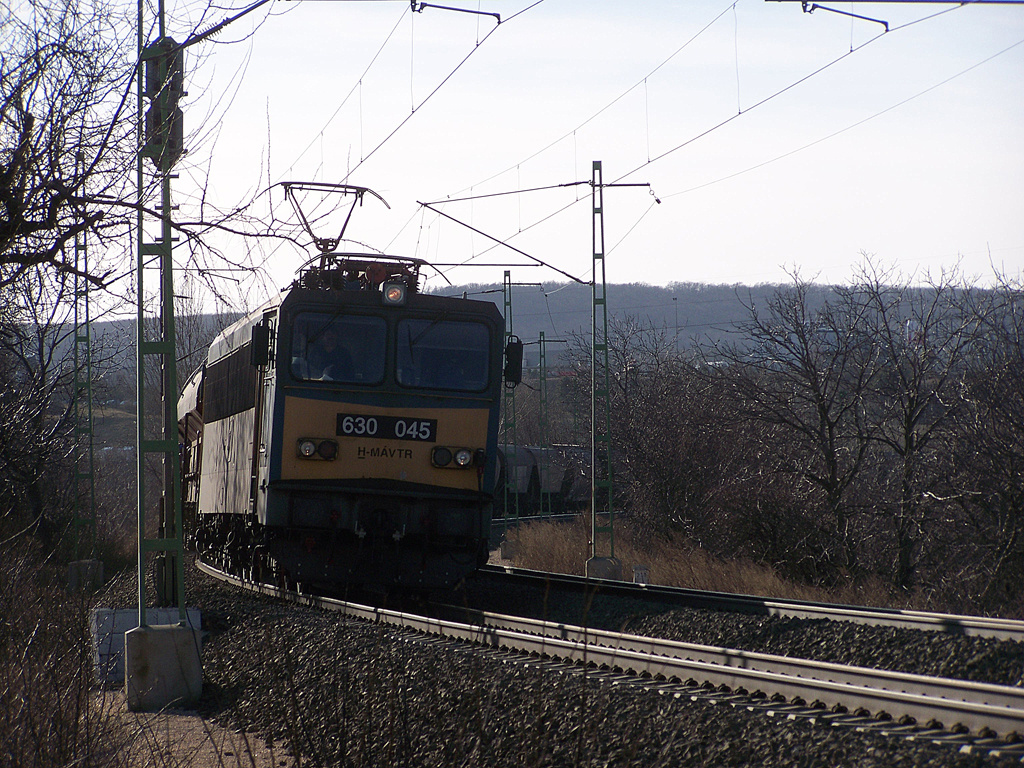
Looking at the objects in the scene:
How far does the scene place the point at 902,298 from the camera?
62.7 feet

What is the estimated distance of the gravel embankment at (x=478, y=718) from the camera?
191 inches

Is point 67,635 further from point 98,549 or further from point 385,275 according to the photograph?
point 98,549

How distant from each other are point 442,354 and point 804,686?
281 inches

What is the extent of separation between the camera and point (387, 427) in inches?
458

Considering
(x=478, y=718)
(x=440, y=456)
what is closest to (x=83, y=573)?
(x=440, y=456)

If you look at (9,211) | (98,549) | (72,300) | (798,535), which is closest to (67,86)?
(9,211)

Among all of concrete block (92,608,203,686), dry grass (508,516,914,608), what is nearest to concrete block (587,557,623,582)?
dry grass (508,516,914,608)

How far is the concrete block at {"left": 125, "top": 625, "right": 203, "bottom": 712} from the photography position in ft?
26.9

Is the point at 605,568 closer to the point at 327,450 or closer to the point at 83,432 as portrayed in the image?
the point at 327,450

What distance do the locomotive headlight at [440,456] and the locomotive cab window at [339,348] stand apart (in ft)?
3.40

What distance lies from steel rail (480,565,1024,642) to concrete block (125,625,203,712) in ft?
9.96

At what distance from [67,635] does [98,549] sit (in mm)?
19905

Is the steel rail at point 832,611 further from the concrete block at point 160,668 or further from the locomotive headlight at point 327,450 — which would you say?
the concrete block at point 160,668

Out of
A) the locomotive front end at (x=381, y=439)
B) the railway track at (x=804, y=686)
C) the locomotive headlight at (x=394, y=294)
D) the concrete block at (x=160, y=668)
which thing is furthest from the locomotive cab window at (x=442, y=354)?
the concrete block at (x=160, y=668)
